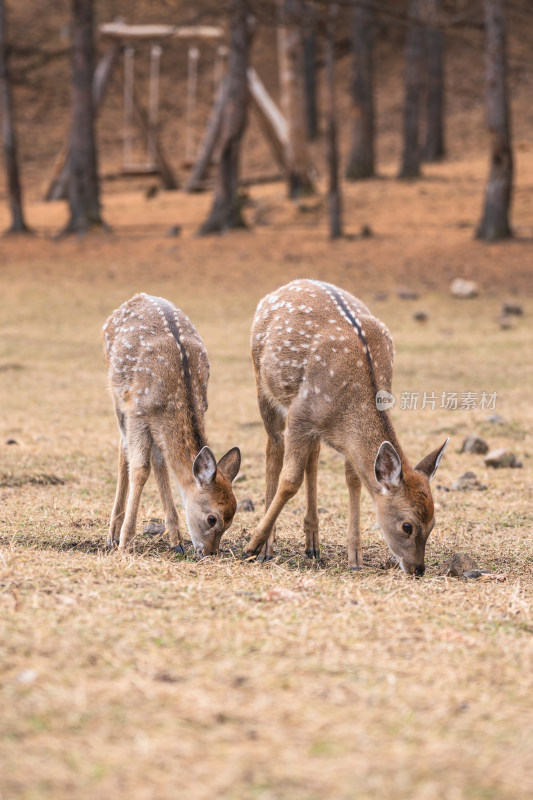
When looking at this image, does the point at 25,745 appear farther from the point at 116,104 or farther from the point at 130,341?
the point at 116,104

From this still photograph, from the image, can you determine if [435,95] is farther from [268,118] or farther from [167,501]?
[167,501]

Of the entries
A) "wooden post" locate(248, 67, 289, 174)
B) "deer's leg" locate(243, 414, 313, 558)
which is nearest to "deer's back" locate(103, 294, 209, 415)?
"deer's leg" locate(243, 414, 313, 558)

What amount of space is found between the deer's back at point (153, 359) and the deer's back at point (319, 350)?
1.54 feet

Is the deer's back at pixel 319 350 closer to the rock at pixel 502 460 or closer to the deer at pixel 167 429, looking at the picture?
the deer at pixel 167 429

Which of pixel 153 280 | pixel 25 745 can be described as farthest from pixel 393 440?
pixel 153 280

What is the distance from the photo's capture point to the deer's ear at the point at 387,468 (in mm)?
5738

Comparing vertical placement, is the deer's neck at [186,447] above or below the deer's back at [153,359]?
below

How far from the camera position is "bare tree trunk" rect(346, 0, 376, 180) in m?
29.5

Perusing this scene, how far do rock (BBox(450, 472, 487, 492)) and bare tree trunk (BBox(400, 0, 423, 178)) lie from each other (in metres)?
22.4

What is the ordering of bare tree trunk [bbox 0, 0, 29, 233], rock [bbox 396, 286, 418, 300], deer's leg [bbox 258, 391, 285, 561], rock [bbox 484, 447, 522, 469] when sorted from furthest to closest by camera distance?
A: bare tree trunk [bbox 0, 0, 29, 233], rock [bbox 396, 286, 418, 300], rock [bbox 484, 447, 522, 469], deer's leg [bbox 258, 391, 285, 561]

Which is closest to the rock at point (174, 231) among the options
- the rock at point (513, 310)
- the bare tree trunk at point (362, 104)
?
the bare tree trunk at point (362, 104)

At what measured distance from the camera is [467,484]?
834 centimetres

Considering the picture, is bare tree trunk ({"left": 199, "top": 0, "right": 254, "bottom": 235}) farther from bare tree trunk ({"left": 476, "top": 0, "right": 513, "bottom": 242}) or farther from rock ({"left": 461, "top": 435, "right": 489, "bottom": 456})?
rock ({"left": 461, "top": 435, "right": 489, "bottom": 456})

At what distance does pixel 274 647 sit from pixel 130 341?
3.28m
